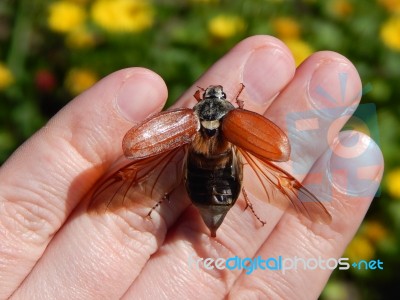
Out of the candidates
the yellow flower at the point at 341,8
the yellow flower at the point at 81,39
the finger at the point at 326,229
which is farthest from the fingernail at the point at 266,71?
the yellow flower at the point at 341,8

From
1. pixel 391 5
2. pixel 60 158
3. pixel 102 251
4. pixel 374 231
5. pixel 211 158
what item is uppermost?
pixel 391 5

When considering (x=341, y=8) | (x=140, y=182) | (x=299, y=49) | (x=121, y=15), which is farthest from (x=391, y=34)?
(x=140, y=182)

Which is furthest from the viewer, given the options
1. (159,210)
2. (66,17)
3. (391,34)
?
(66,17)

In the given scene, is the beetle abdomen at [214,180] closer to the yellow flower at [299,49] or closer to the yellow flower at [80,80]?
the yellow flower at [299,49]

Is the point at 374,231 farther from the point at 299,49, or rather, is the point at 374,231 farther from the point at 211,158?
the point at 211,158

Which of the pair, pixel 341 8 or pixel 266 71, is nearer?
pixel 266 71

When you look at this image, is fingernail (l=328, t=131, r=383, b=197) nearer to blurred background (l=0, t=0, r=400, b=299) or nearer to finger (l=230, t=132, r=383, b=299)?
finger (l=230, t=132, r=383, b=299)
